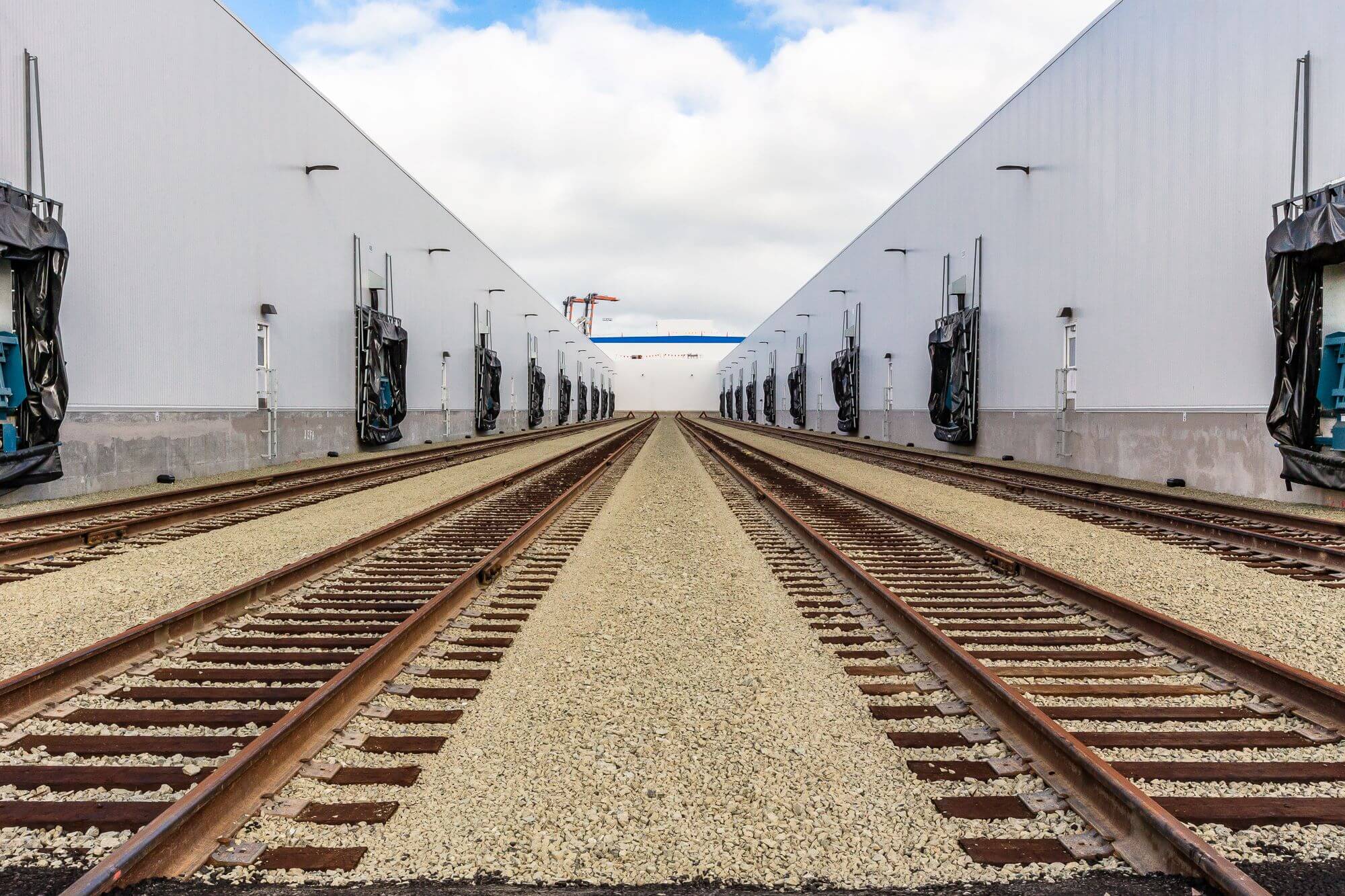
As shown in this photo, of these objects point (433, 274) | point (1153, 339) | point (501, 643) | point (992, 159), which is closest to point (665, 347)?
point (433, 274)

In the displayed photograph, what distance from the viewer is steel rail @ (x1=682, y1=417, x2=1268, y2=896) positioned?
2104 mm

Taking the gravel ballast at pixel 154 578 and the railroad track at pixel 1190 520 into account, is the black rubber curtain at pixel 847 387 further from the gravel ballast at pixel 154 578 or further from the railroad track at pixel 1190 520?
the gravel ballast at pixel 154 578

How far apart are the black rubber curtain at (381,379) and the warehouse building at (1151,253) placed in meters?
16.3

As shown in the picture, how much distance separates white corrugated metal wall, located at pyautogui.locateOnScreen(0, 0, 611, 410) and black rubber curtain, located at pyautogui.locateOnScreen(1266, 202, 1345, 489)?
16757 mm

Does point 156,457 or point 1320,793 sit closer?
point 1320,793

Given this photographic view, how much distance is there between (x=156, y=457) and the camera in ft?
44.5

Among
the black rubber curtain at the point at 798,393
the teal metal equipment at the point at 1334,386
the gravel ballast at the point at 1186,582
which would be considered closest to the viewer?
the gravel ballast at the point at 1186,582

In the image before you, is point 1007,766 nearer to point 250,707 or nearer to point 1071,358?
point 250,707

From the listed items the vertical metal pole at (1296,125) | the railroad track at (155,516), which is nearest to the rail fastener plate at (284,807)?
the railroad track at (155,516)

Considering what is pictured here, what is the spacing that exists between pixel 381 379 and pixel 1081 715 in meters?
22.4

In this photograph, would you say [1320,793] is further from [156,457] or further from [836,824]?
[156,457]

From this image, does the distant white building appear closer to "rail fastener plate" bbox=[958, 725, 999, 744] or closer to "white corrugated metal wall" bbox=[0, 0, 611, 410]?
"white corrugated metal wall" bbox=[0, 0, 611, 410]

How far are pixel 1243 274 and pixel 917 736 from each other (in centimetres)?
1163

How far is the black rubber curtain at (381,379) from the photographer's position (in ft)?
72.8
